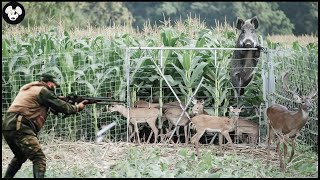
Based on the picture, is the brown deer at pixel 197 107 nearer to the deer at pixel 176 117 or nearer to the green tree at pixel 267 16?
the deer at pixel 176 117

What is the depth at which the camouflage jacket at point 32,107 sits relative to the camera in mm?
7668

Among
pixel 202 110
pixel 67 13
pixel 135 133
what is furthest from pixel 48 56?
pixel 67 13

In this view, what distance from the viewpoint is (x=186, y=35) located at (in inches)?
512

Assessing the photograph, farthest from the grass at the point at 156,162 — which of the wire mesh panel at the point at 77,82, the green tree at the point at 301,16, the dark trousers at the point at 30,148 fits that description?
the green tree at the point at 301,16

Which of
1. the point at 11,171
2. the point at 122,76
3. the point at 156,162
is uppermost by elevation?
the point at 122,76

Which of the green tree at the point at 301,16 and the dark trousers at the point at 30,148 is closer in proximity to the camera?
the dark trousers at the point at 30,148

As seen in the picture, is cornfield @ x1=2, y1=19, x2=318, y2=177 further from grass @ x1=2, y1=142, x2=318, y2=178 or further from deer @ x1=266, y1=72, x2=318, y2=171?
deer @ x1=266, y1=72, x2=318, y2=171

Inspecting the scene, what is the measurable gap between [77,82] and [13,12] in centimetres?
159

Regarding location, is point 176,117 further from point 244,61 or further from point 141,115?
point 244,61

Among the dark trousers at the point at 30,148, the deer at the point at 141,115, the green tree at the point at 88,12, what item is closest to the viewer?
the dark trousers at the point at 30,148

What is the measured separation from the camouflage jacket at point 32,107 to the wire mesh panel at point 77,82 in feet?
9.99

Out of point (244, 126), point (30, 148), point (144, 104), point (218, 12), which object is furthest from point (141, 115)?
point (218, 12)

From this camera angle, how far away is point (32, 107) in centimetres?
774

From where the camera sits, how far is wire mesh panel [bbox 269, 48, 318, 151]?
9.95 meters
